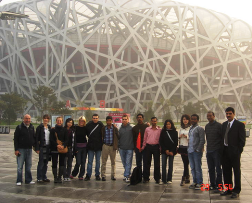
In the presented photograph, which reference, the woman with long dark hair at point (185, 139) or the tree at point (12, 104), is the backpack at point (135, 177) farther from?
the tree at point (12, 104)

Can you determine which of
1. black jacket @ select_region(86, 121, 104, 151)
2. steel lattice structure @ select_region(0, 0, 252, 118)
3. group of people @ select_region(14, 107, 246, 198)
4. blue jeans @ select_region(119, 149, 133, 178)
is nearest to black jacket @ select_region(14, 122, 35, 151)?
group of people @ select_region(14, 107, 246, 198)

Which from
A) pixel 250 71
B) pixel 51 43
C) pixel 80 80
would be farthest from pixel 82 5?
pixel 250 71

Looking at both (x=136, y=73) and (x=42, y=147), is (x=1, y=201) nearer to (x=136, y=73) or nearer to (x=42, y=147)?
(x=42, y=147)

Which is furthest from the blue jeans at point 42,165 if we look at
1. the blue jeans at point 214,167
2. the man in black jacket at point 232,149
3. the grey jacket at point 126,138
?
the man in black jacket at point 232,149

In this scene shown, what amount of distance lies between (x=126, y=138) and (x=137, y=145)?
13.0 inches

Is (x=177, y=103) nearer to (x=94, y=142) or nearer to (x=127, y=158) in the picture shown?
(x=127, y=158)

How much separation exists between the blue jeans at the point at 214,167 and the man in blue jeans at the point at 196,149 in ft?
0.84

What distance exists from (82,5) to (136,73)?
15.1 m

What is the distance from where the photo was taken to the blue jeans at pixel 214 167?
6.88 meters

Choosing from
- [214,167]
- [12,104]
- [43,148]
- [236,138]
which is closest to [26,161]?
[43,148]

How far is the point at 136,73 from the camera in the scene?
2288 inches

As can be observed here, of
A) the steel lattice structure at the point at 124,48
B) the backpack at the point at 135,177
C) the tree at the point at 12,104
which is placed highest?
the steel lattice structure at the point at 124,48

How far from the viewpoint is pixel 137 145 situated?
802 cm

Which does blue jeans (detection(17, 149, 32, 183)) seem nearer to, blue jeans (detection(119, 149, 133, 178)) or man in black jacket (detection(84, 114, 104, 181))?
man in black jacket (detection(84, 114, 104, 181))
